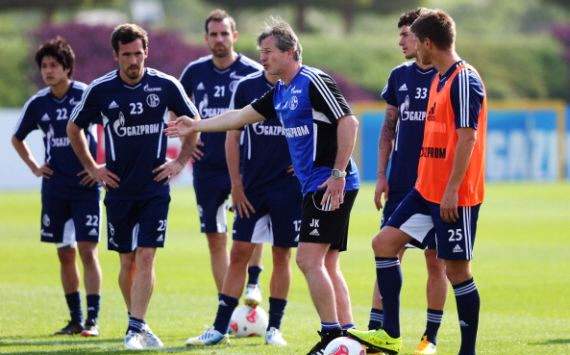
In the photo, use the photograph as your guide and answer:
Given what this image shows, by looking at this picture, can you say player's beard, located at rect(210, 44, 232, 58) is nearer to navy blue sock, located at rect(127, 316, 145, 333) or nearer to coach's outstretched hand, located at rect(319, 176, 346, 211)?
navy blue sock, located at rect(127, 316, 145, 333)

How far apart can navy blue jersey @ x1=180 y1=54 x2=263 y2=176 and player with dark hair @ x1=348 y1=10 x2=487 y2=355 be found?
3569mm

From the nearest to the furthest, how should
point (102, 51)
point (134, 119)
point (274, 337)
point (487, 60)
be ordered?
1. point (134, 119)
2. point (274, 337)
3. point (102, 51)
4. point (487, 60)

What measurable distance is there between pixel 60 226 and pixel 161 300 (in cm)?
231

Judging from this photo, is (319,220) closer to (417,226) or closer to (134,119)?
(417,226)

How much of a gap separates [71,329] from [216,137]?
92.6 inches

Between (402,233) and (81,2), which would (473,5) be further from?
(402,233)

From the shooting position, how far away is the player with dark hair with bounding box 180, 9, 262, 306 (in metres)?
12.4

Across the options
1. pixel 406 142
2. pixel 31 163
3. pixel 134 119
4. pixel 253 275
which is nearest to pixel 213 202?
pixel 253 275

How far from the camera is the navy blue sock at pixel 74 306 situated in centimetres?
1181

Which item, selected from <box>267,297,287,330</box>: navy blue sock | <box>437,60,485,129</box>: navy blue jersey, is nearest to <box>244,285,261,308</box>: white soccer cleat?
<box>267,297,287,330</box>: navy blue sock

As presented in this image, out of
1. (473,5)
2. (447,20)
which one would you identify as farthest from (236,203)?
(473,5)

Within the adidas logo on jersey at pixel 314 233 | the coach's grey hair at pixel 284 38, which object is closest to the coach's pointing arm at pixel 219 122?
the coach's grey hair at pixel 284 38

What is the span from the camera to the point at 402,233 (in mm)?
9219

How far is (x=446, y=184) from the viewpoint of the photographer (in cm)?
905
